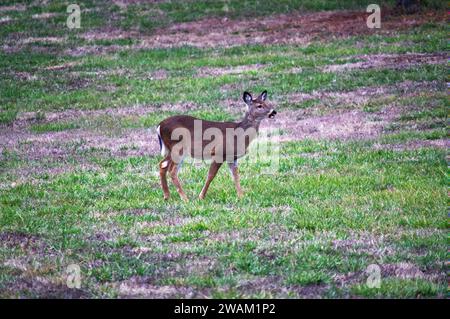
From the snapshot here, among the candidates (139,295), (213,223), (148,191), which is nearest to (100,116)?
(148,191)

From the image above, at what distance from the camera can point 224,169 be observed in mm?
15625

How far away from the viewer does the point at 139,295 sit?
850 cm

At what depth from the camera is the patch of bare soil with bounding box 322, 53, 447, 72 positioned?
25250 mm

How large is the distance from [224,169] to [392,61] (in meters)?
12.1

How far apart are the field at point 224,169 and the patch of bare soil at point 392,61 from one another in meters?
0.07

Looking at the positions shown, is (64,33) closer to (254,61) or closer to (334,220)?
(254,61)

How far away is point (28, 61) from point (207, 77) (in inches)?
300

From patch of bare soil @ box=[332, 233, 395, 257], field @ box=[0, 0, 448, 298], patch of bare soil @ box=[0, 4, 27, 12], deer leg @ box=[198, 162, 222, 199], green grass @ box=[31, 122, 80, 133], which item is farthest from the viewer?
patch of bare soil @ box=[0, 4, 27, 12]

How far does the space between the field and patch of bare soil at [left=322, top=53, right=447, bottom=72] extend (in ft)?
0.24

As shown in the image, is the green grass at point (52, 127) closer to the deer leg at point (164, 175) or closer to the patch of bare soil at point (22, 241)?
the deer leg at point (164, 175)

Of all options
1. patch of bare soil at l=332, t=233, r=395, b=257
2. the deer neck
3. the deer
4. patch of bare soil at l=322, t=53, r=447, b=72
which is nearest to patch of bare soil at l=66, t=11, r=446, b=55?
patch of bare soil at l=322, t=53, r=447, b=72

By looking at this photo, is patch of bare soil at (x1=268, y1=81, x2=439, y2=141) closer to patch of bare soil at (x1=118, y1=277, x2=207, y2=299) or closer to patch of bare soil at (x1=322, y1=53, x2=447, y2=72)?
patch of bare soil at (x1=322, y1=53, x2=447, y2=72)

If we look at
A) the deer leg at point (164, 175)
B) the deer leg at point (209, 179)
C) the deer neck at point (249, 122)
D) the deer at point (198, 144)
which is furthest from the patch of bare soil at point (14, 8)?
the deer leg at point (209, 179)
